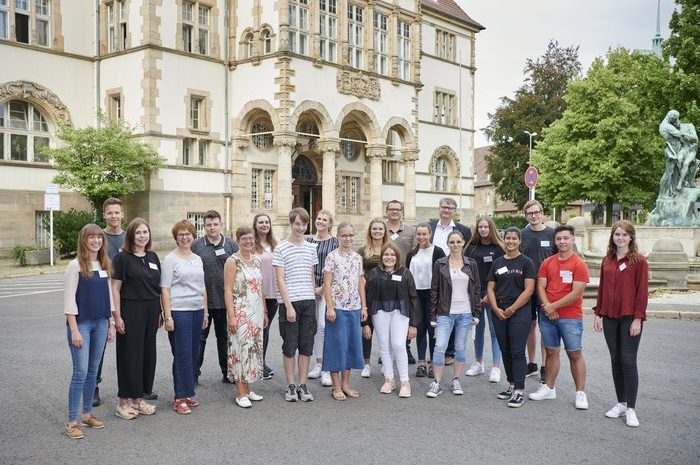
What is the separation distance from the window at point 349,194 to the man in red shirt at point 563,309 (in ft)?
103

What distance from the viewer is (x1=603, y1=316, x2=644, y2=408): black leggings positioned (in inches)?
262

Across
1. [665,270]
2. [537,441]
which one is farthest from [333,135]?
[537,441]

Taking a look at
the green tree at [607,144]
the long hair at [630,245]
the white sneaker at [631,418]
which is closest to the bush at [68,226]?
the long hair at [630,245]

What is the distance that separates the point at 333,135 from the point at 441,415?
28000 mm

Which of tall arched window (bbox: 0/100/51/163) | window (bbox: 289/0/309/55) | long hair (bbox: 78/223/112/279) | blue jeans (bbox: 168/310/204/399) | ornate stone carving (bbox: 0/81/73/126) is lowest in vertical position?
blue jeans (bbox: 168/310/204/399)

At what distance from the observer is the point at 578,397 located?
711 centimetres

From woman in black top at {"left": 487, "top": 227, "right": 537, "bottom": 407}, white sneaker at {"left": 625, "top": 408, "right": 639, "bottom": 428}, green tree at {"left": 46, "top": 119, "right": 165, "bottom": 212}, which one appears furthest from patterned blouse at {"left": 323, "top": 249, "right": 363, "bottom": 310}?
green tree at {"left": 46, "top": 119, "right": 165, "bottom": 212}

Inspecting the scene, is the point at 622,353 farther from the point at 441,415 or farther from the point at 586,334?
the point at 586,334

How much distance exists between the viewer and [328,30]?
34.2 m

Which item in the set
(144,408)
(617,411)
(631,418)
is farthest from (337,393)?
(631,418)

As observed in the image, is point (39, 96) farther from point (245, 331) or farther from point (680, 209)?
point (245, 331)

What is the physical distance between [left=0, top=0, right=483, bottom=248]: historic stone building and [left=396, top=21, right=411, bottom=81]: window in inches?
2.7

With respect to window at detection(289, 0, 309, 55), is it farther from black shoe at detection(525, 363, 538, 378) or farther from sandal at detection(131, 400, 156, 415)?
sandal at detection(131, 400, 156, 415)

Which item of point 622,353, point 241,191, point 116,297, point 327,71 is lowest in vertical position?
point 622,353
